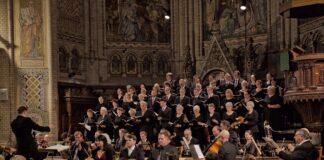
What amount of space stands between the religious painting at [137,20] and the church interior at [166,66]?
0.04 meters

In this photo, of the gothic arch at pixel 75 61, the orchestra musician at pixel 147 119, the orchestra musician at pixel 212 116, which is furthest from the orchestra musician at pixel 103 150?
the gothic arch at pixel 75 61

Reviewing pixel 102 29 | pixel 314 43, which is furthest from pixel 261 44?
pixel 102 29

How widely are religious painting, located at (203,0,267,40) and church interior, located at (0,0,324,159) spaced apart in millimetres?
36

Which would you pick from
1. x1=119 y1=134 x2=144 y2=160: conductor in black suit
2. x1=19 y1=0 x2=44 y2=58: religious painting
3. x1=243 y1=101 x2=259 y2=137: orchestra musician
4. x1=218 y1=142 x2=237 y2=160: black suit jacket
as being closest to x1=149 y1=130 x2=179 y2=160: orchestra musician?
x1=119 y1=134 x2=144 y2=160: conductor in black suit

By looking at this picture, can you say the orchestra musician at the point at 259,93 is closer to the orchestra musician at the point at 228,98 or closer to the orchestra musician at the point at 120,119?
the orchestra musician at the point at 228,98

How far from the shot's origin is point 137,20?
23828 mm

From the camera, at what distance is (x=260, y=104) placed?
15.4m

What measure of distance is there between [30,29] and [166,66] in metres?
5.92

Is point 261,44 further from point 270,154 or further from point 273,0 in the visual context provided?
point 270,154

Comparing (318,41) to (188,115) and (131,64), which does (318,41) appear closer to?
(188,115)

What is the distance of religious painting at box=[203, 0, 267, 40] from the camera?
72.6 ft

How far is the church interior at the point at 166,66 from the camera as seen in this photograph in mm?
15188

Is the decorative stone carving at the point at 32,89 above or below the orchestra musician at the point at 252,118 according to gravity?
above

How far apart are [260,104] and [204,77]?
23.2 feet
